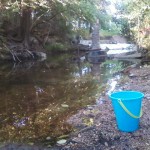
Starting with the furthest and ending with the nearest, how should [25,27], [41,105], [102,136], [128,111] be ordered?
[25,27]
[41,105]
[102,136]
[128,111]

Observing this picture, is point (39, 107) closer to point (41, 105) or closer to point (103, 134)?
point (41, 105)

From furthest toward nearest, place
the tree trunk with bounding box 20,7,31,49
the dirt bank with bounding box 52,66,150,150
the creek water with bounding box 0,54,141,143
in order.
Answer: the tree trunk with bounding box 20,7,31,49 < the creek water with bounding box 0,54,141,143 < the dirt bank with bounding box 52,66,150,150

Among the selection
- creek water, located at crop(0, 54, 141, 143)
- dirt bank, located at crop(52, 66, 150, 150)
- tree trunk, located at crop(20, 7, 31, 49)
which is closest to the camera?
dirt bank, located at crop(52, 66, 150, 150)

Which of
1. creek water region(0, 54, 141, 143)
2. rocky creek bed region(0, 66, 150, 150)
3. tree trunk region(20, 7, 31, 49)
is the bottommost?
creek water region(0, 54, 141, 143)

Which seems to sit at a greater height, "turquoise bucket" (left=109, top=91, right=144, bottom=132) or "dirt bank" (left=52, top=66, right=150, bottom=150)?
"turquoise bucket" (left=109, top=91, right=144, bottom=132)

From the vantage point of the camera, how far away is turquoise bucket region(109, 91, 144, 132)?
288cm

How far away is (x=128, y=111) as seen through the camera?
292cm

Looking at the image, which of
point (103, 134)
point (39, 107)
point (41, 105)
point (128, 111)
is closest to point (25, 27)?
point (41, 105)

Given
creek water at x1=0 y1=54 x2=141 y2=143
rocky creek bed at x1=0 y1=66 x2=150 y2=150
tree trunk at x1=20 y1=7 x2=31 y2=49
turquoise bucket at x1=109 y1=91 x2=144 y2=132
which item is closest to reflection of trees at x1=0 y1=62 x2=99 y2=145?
creek water at x1=0 y1=54 x2=141 y2=143

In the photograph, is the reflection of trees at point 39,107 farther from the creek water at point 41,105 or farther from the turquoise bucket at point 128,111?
the turquoise bucket at point 128,111

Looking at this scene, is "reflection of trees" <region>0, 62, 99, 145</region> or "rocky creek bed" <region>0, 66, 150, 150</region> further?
"reflection of trees" <region>0, 62, 99, 145</region>

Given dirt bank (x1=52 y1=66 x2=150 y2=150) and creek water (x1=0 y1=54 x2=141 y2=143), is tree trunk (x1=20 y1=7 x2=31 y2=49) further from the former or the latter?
dirt bank (x1=52 y1=66 x2=150 y2=150)

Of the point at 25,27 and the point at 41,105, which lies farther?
the point at 25,27

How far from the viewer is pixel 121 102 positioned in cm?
287
